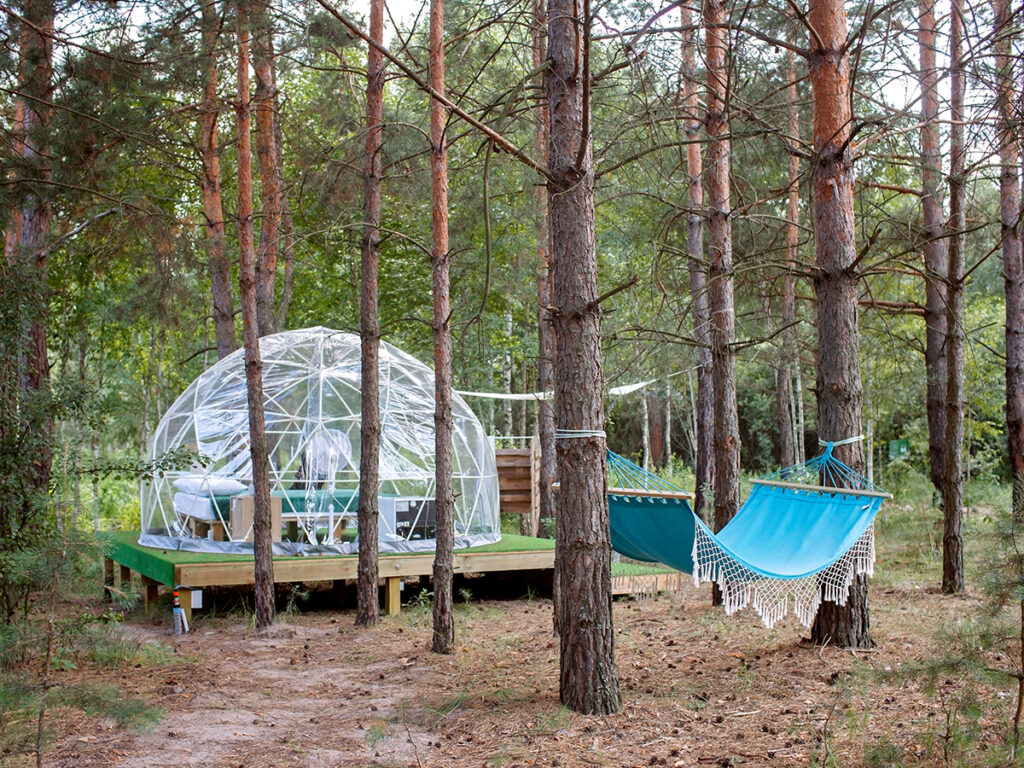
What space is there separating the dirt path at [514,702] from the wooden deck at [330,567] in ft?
2.31

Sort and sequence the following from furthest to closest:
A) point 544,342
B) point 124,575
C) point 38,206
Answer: point 544,342, point 124,575, point 38,206

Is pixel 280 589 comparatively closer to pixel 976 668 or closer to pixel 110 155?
pixel 110 155

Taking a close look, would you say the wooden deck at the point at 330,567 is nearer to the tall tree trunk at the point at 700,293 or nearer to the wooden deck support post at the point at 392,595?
the wooden deck support post at the point at 392,595

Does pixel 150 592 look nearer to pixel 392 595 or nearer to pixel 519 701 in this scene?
pixel 392 595

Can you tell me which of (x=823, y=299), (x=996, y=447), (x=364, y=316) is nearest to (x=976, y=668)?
(x=823, y=299)

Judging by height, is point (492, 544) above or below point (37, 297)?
below

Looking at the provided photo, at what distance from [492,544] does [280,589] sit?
2205 mm

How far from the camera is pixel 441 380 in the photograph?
6891 mm

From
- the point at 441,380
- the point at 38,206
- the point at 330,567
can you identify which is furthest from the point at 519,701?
the point at 38,206

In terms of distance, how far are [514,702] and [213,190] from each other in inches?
229

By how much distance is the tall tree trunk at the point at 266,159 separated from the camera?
23.9 ft

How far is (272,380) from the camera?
10102mm

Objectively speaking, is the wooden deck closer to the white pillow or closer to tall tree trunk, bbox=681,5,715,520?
the white pillow

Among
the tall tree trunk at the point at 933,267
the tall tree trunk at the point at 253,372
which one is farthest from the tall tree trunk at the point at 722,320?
the tall tree trunk at the point at 253,372
